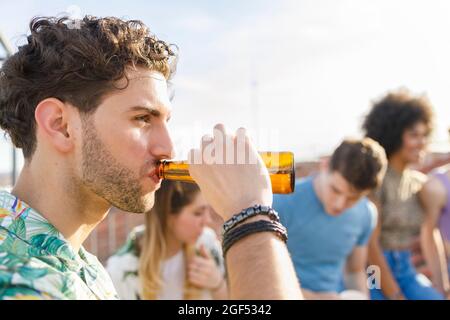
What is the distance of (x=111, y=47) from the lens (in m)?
1.57

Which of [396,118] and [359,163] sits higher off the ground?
[396,118]

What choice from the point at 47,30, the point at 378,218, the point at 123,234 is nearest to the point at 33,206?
the point at 47,30

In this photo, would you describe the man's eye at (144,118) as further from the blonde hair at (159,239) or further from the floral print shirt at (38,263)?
the blonde hair at (159,239)

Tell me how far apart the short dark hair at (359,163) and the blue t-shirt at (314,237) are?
10.7 inches

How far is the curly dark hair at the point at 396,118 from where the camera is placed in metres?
3.74

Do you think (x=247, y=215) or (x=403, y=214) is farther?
(x=403, y=214)

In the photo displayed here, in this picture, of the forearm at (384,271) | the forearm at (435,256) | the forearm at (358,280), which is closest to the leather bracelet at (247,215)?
the forearm at (384,271)

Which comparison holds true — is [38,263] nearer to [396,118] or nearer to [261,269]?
[261,269]

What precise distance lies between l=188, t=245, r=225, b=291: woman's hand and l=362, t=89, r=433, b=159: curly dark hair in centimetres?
156

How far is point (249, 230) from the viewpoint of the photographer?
1.06 metres

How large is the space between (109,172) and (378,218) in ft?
7.95

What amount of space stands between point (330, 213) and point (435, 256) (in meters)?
0.88

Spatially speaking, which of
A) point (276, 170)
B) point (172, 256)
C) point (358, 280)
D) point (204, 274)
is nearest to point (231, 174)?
point (276, 170)

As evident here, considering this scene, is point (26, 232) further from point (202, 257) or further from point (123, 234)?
point (123, 234)
